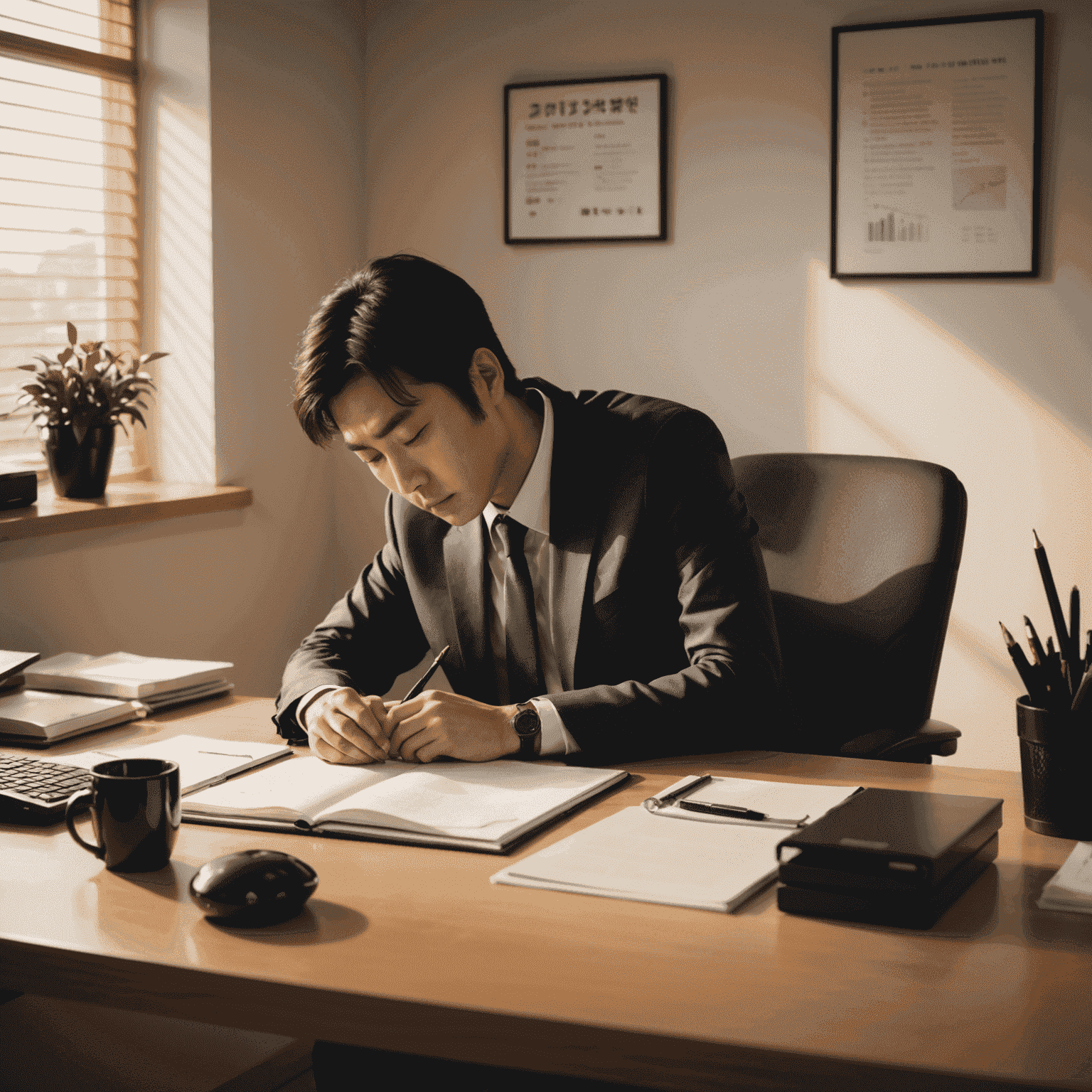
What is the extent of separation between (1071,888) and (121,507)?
202 centimetres

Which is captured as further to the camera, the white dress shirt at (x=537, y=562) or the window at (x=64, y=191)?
the window at (x=64, y=191)

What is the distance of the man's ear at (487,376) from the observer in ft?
5.61

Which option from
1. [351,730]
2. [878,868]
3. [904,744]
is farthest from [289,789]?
[904,744]

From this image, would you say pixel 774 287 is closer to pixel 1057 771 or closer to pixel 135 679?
pixel 135 679

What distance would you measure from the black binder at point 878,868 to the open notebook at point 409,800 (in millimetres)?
279

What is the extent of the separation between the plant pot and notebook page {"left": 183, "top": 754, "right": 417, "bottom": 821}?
1.30 m

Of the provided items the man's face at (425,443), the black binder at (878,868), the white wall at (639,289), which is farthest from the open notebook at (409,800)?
the white wall at (639,289)

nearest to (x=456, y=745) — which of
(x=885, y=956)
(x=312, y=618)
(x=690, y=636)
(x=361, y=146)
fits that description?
(x=690, y=636)

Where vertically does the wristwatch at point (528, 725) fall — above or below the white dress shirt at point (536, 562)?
below

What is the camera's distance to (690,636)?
1.61m

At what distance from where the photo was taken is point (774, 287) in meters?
3.12

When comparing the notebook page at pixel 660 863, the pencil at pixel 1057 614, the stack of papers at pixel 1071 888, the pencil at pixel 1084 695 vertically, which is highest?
the pencil at pixel 1057 614

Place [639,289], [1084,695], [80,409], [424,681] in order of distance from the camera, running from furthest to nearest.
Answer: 1. [639,289]
2. [80,409]
3. [424,681]
4. [1084,695]

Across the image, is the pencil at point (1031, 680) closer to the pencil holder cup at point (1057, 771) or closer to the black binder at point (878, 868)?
the pencil holder cup at point (1057, 771)
